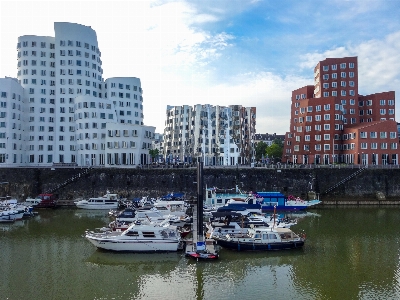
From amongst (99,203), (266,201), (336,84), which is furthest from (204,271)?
(336,84)

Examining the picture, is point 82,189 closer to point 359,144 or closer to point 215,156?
point 215,156

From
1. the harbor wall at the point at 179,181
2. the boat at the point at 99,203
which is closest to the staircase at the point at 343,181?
the harbor wall at the point at 179,181

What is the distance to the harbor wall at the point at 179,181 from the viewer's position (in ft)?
252

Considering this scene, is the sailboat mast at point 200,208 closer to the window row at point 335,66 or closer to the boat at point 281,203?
the boat at point 281,203

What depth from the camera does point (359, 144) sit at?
87562mm

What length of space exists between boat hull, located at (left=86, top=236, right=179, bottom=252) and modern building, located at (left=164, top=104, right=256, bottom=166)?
205 feet

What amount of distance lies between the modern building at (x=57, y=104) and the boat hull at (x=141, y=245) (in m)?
55.0

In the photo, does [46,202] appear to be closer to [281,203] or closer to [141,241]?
[141,241]

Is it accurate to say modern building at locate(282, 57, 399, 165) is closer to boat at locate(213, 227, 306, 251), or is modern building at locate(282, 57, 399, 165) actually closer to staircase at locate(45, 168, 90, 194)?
staircase at locate(45, 168, 90, 194)

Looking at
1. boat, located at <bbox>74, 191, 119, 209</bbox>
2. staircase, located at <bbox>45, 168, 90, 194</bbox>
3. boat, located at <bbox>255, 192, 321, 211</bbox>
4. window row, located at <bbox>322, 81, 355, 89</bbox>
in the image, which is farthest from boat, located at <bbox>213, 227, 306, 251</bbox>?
window row, located at <bbox>322, 81, 355, 89</bbox>

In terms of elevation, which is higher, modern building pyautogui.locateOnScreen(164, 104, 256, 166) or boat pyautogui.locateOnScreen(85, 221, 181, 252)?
modern building pyautogui.locateOnScreen(164, 104, 256, 166)

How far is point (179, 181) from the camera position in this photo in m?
77.9

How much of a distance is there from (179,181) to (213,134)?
102ft

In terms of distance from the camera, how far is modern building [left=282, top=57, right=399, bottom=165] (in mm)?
87562
